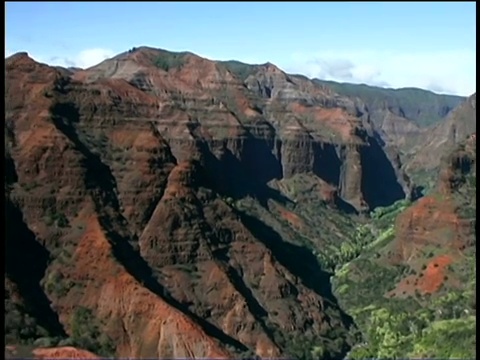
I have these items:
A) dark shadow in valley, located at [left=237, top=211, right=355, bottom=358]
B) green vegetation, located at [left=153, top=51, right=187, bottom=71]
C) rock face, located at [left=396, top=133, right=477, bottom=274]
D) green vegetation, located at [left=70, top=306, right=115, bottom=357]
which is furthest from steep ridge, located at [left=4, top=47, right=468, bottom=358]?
green vegetation, located at [left=153, top=51, right=187, bottom=71]

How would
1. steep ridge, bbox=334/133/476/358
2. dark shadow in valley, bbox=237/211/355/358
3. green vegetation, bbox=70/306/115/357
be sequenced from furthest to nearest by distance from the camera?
dark shadow in valley, bbox=237/211/355/358
steep ridge, bbox=334/133/476/358
green vegetation, bbox=70/306/115/357

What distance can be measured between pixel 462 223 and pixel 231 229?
1760cm

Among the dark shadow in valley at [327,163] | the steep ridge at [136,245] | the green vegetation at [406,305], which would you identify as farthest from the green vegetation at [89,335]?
the dark shadow in valley at [327,163]

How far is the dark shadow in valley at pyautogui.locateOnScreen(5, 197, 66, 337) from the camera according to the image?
167ft

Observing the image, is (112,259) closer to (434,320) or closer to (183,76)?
(434,320)

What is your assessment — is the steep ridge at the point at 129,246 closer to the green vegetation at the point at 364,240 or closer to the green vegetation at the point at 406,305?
the green vegetation at the point at 406,305

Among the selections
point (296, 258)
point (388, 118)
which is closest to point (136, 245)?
point (296, 258)

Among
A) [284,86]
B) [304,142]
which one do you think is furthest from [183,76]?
[284,86]

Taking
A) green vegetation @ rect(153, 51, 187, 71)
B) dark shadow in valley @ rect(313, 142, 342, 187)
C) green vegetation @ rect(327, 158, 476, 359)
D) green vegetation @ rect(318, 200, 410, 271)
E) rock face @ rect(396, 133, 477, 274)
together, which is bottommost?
green vegetation @ rect(327, 158, 476, 359)

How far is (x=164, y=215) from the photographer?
59719 millimetres

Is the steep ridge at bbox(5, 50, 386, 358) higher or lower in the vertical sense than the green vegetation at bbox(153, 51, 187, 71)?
lower

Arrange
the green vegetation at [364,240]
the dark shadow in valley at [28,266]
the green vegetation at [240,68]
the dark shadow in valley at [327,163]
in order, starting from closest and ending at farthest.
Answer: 1. the dark shadow in valley at [28,266]
2. the green vegetation at [364,240]
3. the dark shadow in valley at [327,163]
4. the green vegetation at [240,68]

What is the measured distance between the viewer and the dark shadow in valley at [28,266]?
50875 mm

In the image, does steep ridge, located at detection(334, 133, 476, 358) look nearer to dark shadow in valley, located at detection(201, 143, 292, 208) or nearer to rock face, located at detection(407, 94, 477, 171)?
dark shadow in valley, located at detection(201, 143, 292, 208)
